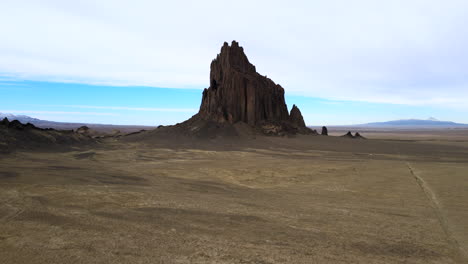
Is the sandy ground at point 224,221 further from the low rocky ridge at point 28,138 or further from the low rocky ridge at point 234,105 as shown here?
the low rocky ridge at point 234,105

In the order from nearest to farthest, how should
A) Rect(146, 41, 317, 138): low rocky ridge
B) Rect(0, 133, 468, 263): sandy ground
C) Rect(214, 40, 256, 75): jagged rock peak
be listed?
Rect(0, 133, 468, 263): sandy ground, Rect(146, 41, 317, 138): low rocky ridge, Rect(214, 40, 256, 75): jagged rock peak

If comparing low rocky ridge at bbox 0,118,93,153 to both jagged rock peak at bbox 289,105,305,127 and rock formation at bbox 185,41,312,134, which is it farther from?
jagged rock peak at bbox 289,105,305,127

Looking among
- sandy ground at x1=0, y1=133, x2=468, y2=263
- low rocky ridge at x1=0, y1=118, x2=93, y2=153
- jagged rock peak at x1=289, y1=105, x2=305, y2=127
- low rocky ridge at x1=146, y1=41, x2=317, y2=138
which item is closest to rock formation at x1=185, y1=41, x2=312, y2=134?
low rocky ridge at x1=146, y1=41, x2=317, y2=138

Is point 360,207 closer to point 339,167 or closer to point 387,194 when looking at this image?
point 387,194

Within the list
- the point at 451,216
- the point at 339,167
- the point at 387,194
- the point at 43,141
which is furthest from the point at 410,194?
the point at 43,141

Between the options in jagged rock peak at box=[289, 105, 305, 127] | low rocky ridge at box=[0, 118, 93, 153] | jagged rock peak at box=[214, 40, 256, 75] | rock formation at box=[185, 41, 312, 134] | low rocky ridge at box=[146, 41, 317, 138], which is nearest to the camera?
low rocky ridge at box=[0, 118, 93, 153]

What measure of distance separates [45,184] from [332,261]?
10705mm

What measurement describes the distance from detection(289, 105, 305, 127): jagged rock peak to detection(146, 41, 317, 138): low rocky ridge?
457 centimetres

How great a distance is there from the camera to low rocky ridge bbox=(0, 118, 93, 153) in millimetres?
26116

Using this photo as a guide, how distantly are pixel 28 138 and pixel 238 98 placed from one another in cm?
2885

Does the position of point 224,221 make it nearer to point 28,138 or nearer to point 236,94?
point 28,138

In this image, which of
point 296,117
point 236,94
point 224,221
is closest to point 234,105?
point 236,94

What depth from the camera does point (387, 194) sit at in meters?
13.4

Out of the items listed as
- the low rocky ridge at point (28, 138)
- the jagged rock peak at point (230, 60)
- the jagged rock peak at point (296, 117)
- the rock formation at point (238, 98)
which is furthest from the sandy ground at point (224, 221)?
the jagged rock peak at point (296, 117)
